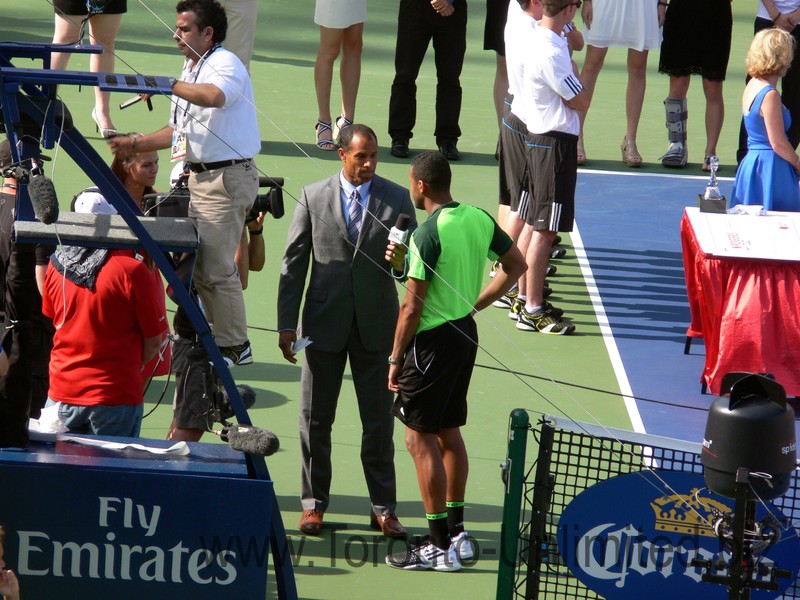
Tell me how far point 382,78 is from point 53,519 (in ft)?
38.9

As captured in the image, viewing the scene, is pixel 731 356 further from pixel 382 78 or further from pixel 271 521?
pixel 382 78

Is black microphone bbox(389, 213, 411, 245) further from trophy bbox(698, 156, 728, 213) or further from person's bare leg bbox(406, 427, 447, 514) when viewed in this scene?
trophy bbox(698, 156, 728, 213)

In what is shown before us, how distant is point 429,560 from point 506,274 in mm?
1564

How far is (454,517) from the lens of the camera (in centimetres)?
639

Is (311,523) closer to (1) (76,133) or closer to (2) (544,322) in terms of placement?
(1) (76,133)

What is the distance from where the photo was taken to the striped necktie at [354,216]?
6.58m

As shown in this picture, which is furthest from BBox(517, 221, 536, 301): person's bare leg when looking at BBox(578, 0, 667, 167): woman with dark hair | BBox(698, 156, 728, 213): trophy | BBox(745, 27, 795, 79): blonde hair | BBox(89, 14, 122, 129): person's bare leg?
BBox(89, 14, 122, 129): person's bare leg

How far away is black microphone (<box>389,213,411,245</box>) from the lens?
6.12 m

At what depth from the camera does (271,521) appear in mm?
5148

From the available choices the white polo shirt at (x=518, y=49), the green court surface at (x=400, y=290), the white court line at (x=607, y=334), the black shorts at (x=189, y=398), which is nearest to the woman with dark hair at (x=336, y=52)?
the green court surface at (x=400, y=290)

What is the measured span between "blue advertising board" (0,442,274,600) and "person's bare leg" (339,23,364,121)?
8.41 metres

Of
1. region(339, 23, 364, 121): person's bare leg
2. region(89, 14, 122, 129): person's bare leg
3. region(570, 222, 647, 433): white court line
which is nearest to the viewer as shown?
region(570, 222, 647, 433): white court line

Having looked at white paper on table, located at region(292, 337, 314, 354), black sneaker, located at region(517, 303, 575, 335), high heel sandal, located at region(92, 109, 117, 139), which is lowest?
black sneaker, located at region(517, 303, 575, 335)

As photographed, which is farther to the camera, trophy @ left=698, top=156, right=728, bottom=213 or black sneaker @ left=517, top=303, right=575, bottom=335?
black sneaker @ left=517, top=303, right=575, bottom=335
